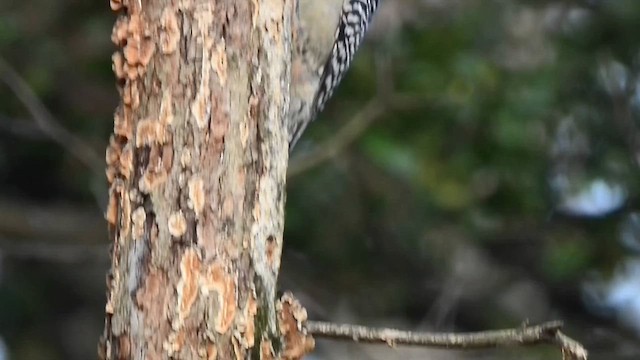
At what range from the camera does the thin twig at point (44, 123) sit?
14.5 ft

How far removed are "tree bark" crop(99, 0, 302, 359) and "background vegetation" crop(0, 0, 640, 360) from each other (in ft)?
7.18

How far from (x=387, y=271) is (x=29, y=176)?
1.57 meters

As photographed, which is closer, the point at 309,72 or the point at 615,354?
the point at 309,72

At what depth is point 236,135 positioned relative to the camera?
200cm

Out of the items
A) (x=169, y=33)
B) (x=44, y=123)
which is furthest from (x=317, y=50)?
(x=44, y=123)

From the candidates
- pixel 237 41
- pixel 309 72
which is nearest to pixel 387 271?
pixel 309 72

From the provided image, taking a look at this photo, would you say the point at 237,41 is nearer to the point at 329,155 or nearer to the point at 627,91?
the point at 329,155

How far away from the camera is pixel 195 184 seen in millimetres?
1964

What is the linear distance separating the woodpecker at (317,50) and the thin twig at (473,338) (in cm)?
93

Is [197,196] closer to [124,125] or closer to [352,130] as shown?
[124,125]

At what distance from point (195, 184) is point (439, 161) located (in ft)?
8.66

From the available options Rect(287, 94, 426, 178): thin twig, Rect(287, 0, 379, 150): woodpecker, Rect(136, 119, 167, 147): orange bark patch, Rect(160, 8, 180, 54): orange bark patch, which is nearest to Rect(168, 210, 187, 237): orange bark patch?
Rect(136, 119, 167, 147): orange bark patch

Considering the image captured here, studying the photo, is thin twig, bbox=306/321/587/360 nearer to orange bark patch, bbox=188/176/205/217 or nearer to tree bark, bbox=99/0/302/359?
tree bark, bbox=99/0/302/359

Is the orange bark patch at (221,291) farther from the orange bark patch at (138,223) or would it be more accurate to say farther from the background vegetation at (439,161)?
the background vegetation at (439,161)
